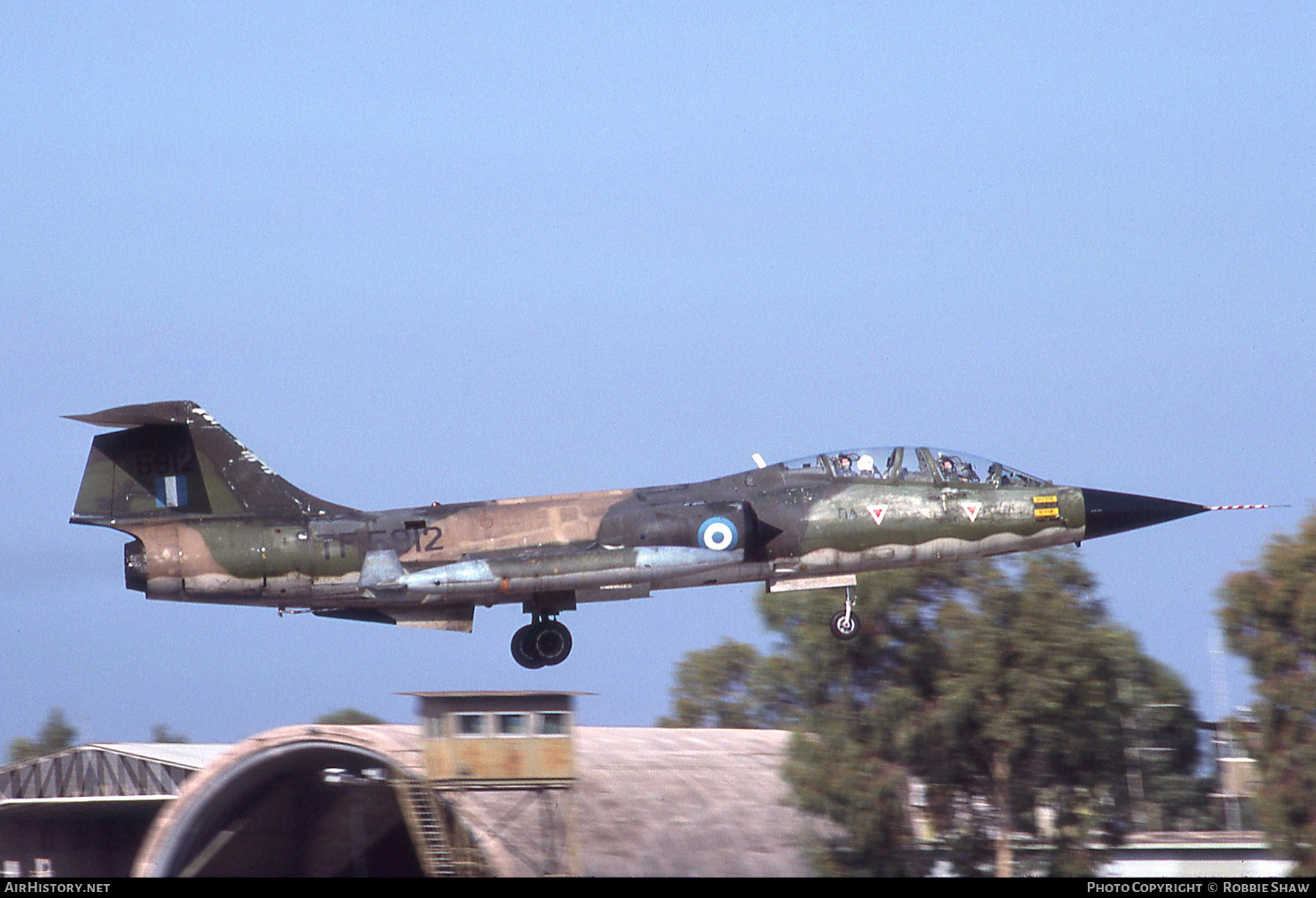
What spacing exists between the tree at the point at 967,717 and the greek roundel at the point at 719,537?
20.4 metres

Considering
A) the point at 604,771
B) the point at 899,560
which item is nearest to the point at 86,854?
the point at 604,771

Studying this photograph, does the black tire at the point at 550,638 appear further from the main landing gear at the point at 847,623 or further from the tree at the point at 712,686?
the tree at the point at 712,686

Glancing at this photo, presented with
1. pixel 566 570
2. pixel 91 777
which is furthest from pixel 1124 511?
pixel 91 777

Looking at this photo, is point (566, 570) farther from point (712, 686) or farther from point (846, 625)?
point (712, 686)

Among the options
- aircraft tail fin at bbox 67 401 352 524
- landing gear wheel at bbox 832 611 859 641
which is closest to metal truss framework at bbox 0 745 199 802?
aircraft tail fin at bbox 67 401 352 524

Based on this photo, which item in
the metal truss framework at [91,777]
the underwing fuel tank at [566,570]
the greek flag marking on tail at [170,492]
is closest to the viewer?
the underwing fuel tank at [566,570]

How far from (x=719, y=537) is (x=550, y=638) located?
4.10 metres

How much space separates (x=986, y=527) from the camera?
1093 inches

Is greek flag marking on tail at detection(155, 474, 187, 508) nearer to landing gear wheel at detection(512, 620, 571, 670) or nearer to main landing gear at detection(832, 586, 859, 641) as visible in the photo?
landing gear wheel at detection(512, 620, 571, 670)

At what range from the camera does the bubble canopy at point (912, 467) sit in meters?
28.2

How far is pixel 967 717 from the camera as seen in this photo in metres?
48.1

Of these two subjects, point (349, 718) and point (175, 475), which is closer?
point (175, 475)

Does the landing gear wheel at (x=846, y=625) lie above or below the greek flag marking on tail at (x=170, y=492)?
below

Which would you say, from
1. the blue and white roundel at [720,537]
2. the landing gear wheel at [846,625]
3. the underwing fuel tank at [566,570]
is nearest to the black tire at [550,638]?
the underwing fuel tank at [566,570]
